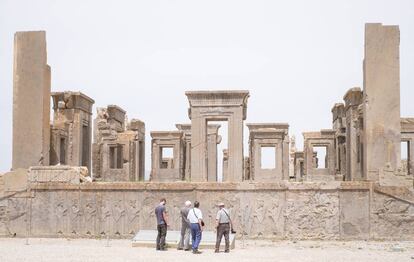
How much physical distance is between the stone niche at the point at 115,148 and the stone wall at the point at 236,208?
11.3 metres

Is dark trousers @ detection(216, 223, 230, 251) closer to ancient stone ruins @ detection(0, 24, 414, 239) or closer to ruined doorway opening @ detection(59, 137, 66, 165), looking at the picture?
ancient stone ruins @ detection(0, 24, 414, 239)

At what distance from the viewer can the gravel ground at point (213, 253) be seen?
11.8m

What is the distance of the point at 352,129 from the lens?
1005 inches

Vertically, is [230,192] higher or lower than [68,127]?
lower

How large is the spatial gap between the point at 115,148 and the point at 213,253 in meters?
17.5

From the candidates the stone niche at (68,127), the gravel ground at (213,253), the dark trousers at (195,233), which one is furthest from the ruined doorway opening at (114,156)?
the dark trousers at (195,233)

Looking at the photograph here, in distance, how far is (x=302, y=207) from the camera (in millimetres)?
16125

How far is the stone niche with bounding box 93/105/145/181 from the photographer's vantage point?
28766mm

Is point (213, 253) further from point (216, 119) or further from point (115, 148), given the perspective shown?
point (115, 148)

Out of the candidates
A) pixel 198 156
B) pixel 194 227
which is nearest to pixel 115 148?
pixel 198 156

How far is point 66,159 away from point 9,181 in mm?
7944

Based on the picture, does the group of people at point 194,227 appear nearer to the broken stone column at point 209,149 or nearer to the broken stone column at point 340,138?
the broken stone column at point 209,149

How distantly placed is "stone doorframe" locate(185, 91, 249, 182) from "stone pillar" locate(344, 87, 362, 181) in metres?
4.91

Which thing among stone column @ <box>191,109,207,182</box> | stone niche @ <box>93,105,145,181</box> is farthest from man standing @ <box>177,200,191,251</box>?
stone niche @ <box>93,105,145,181</box>
